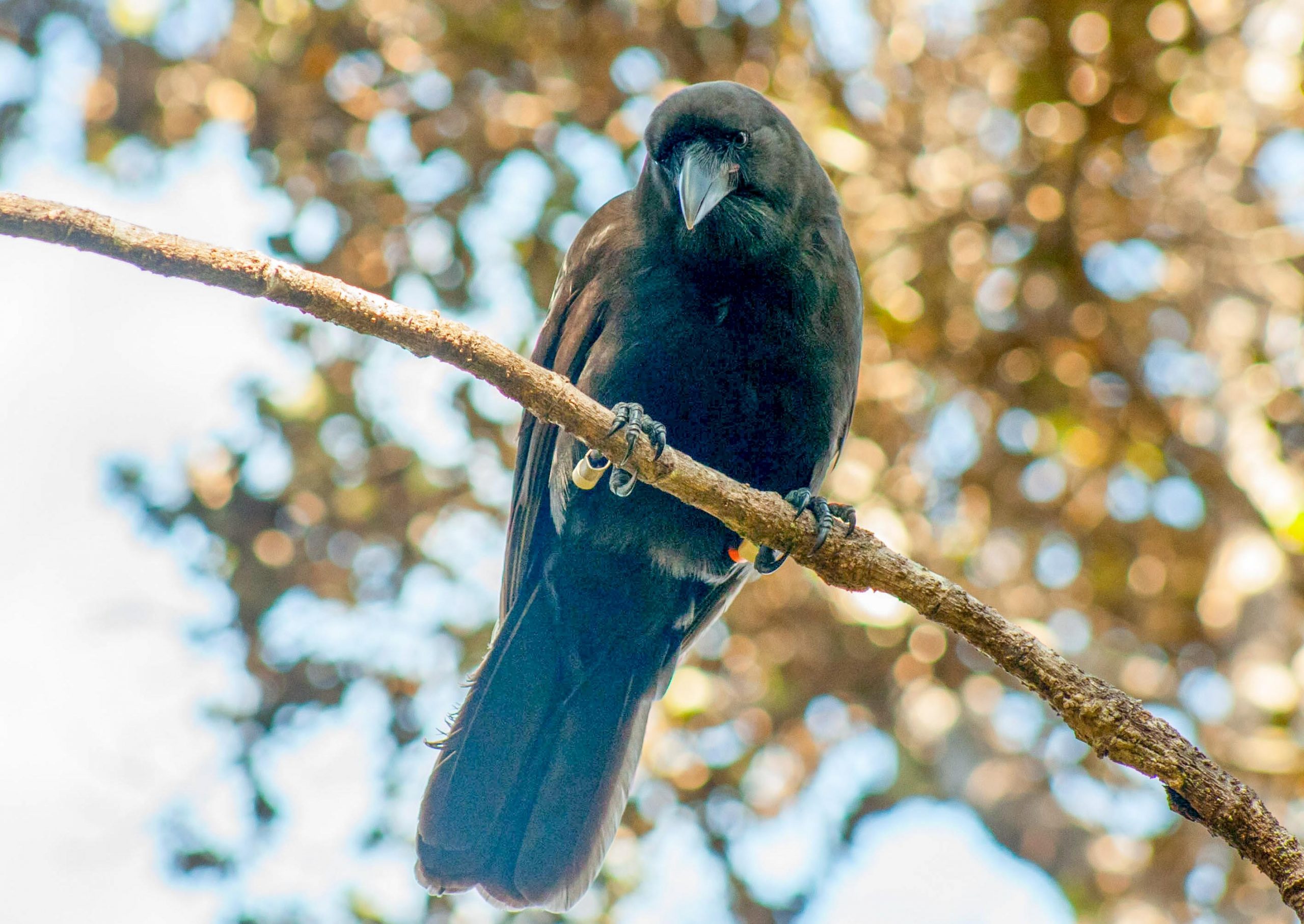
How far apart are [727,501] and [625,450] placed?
0.25 m

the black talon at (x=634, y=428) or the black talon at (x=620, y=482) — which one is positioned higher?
the black talon at (x=634, y=428)

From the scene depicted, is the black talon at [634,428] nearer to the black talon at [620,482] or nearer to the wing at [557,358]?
the black talon at [620,482]

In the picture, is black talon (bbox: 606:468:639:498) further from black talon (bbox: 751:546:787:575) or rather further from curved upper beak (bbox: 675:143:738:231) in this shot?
curved upper beak (bbox: 675:143:738:231)

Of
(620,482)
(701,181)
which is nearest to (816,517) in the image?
(620,482)

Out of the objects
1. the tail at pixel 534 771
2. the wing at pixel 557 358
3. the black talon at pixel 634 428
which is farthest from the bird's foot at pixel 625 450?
the tail at pixel 534 771

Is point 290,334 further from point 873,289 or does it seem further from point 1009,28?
point 1009,28

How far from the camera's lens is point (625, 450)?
249cm

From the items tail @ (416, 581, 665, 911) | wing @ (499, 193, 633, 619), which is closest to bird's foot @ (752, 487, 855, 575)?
tail @ (416, 581, 665, 911)

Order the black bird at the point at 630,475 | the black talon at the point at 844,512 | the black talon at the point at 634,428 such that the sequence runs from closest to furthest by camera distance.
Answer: the black talon at the point at 634,428 < the black talon at the point at 844,512 < the black bird at the point at 630,475

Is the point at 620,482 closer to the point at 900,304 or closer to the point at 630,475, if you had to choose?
the point at 630,475

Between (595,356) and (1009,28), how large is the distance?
3100mm

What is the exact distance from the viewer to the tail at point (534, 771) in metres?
3.24

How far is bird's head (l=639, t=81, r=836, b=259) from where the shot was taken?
3055 millimetres

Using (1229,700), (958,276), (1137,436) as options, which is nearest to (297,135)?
(958,276)
